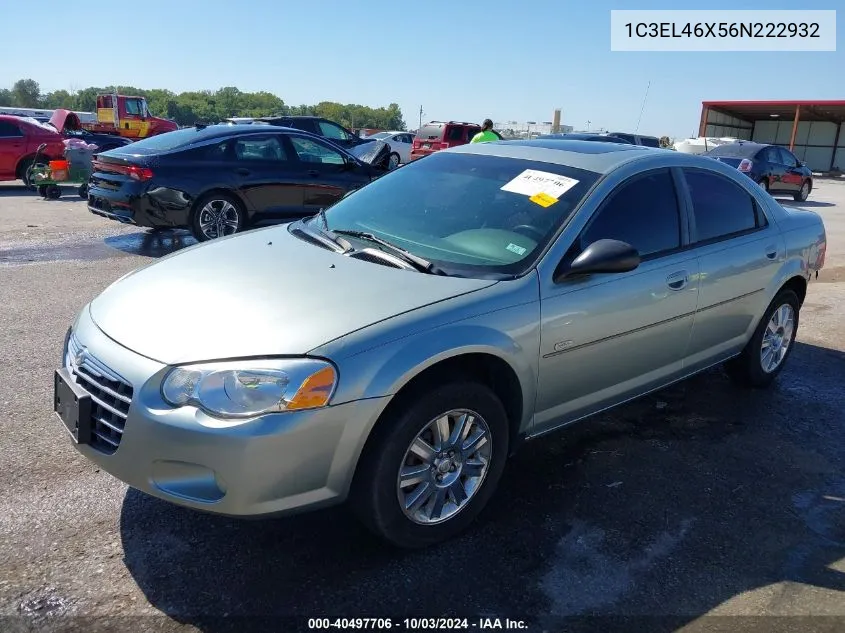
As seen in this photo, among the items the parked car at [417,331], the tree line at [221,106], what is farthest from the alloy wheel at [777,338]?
the tree line at [221,106]

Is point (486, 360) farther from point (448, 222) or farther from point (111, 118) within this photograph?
point (111, 118)

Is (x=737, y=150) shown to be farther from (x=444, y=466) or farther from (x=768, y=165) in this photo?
(x=444, y=466)

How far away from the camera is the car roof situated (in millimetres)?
3721

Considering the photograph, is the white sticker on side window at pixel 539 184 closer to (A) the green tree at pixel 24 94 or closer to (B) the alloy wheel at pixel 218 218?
(B) the alloy wheel at pixel 218 218

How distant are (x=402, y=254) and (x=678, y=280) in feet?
5.10

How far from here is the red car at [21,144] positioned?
14.2 meters

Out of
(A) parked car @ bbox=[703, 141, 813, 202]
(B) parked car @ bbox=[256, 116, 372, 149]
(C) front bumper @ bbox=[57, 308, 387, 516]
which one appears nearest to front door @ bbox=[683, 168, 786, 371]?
(C) front bumper @ bbox=[57, 308, 387, 516]

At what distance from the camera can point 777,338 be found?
4941 millimetres

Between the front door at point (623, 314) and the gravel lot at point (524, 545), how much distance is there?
1.46ft

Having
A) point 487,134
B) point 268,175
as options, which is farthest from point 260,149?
point 487,134

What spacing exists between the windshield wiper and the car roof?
3.23 feet

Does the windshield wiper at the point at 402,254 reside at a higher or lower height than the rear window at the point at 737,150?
higher

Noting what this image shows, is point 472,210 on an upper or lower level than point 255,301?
upper

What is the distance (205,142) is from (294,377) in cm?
692
